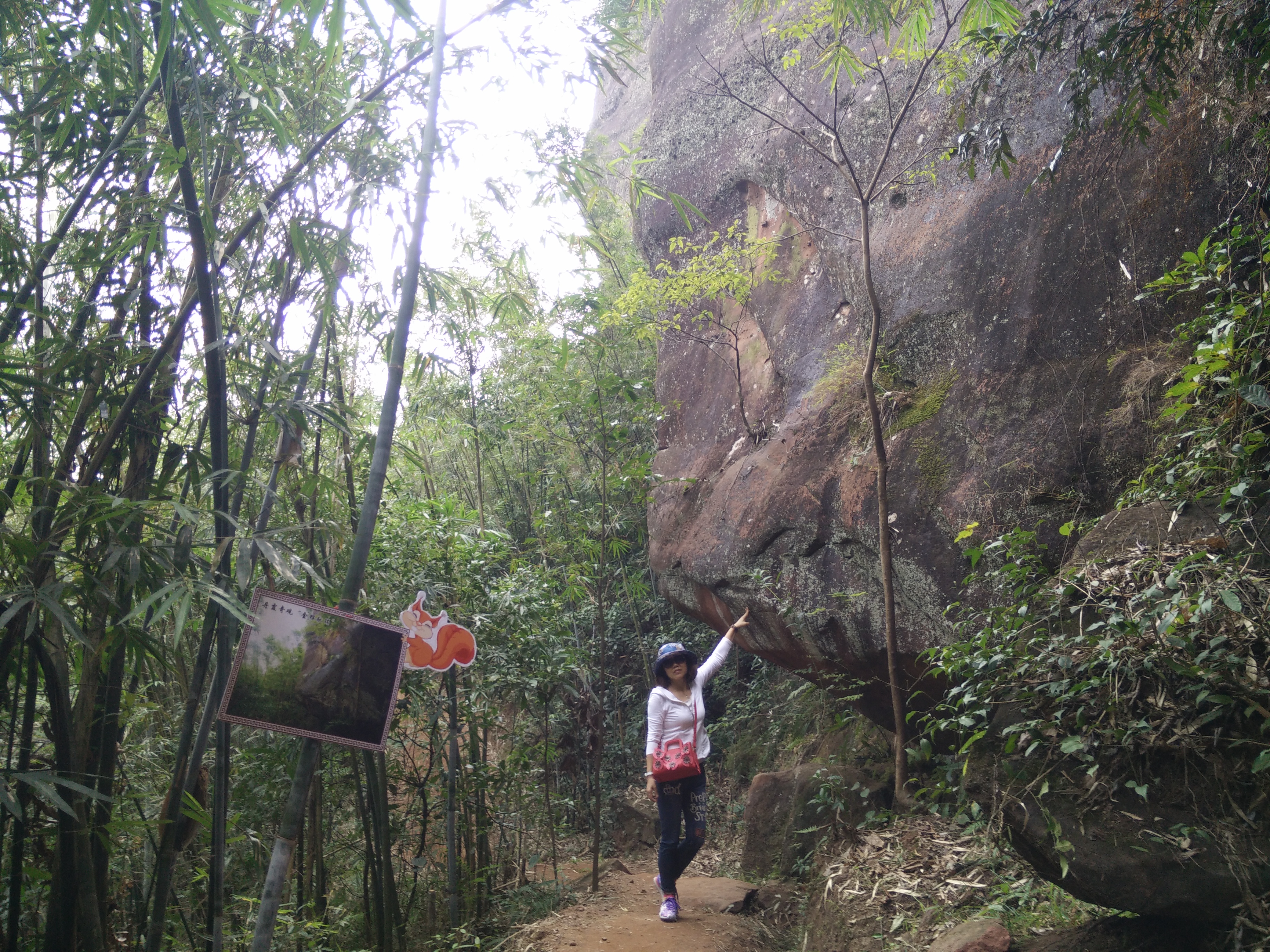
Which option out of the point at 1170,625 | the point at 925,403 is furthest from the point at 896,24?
the point at 1170,625

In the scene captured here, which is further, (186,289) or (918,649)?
(918,649)

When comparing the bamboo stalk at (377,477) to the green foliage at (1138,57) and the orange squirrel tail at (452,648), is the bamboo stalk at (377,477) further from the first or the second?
the green foliage at (1138,57)

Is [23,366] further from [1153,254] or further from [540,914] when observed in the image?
[1153,254]

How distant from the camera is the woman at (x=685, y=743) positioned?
144 inches

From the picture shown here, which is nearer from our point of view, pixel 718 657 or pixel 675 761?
pixel 675 761

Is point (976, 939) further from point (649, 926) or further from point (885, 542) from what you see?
point (649, 926)

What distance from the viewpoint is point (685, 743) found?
367cm

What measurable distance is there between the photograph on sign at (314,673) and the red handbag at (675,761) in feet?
5.49

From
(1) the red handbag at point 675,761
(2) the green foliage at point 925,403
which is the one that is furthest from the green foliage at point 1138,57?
(1) the red handbag at point 675,761

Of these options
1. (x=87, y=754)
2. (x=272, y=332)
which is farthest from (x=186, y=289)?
(x=87, y=754)

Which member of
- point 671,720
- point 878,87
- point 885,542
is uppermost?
point 878,87

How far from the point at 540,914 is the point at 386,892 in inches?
37.9

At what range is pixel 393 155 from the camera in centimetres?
292

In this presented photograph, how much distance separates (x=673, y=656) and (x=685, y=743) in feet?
1.28
